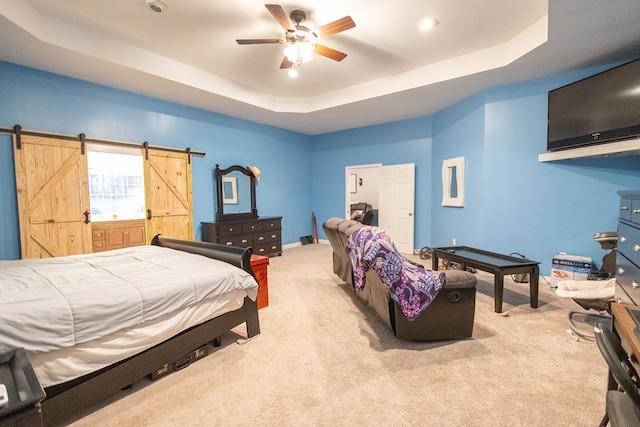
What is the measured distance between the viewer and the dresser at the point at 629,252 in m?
2.10

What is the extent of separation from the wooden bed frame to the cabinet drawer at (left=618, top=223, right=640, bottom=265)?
10.1ft

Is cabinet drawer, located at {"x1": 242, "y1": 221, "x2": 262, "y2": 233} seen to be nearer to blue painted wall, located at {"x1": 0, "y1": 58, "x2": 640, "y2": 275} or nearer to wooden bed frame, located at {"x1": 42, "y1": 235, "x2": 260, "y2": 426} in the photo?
blue painted wall, located at {"x1": 0, "y1": 58, "x2": 640, "y2": 275}

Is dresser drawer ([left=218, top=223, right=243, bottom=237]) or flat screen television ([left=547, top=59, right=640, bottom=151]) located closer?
flat screen television ([left=547, top=59, right=640, bottom=151])

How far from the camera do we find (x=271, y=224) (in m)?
5.92

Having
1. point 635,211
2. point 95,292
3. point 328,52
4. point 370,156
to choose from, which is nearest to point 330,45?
point 328,52

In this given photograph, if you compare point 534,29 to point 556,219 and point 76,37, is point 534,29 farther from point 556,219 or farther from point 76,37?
point 76,37

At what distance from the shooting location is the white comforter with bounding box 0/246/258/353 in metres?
1.40

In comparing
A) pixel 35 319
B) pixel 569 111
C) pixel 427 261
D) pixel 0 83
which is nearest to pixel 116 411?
pixel 35 319

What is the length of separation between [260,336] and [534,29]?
4.35m

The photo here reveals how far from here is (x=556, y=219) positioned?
389 cm

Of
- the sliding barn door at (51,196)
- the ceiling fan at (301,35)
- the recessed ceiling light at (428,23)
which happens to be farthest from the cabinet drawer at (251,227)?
the recessed ceiling light at (428,23)

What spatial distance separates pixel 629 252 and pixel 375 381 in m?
2.28

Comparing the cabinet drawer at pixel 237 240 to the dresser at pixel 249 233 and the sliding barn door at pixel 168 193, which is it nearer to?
the dresser at pixel 249 233

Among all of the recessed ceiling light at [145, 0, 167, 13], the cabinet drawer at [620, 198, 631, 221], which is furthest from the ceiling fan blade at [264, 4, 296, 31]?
the cabinet drawer at [620, 198, 631, 221]
